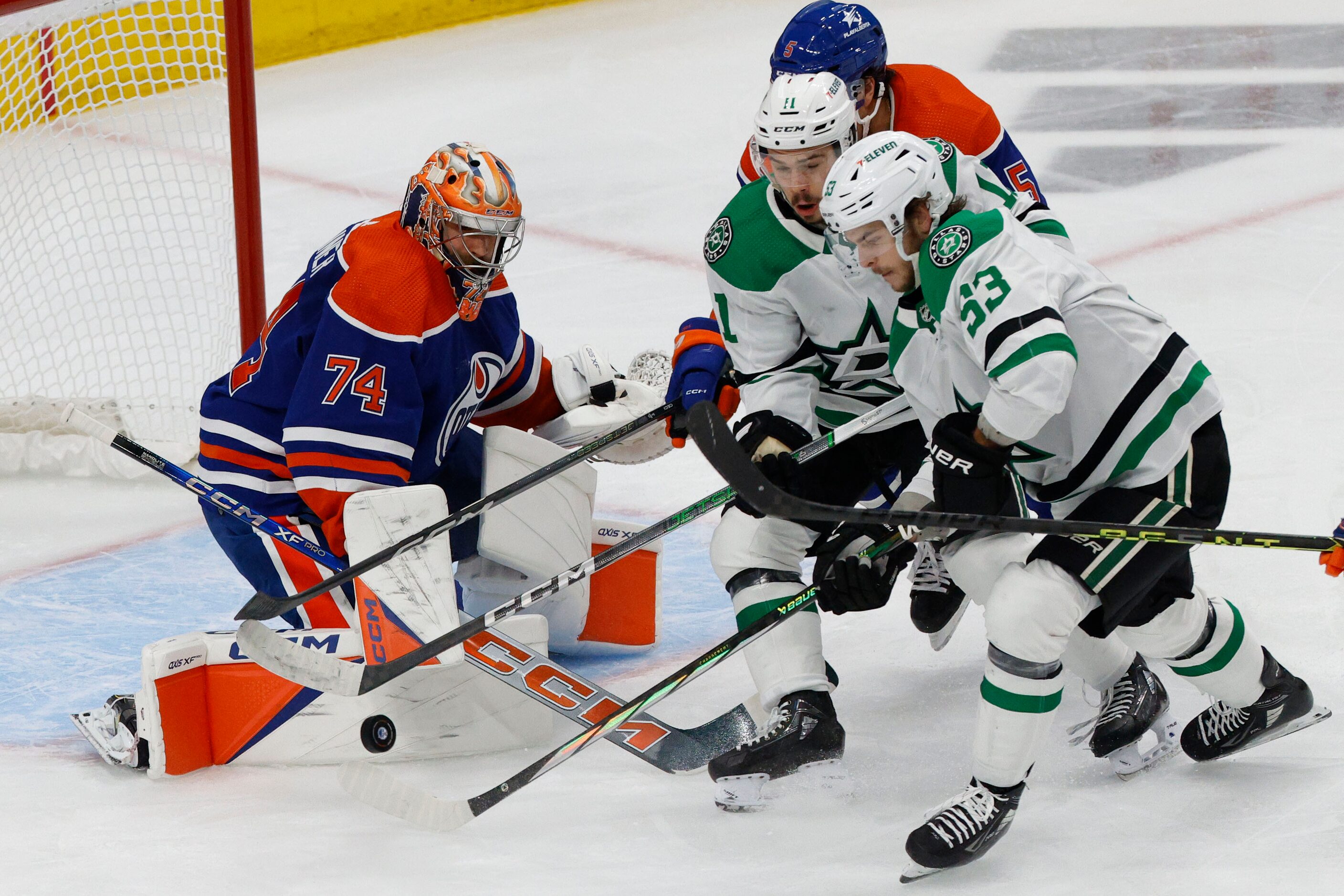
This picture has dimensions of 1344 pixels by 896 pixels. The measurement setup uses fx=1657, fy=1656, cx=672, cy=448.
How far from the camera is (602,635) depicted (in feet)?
10.5

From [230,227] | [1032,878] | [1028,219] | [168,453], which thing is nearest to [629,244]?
[230,227]

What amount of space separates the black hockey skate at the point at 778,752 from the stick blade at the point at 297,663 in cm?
58

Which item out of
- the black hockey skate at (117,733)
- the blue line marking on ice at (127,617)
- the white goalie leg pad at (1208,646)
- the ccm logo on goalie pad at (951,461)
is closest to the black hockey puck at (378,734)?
the black hockey skate at (117,733)

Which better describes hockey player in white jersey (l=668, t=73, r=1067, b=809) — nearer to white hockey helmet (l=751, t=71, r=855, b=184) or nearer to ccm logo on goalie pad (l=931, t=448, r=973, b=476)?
white hockey helmet (l=751, t=71, r=855, b=184)

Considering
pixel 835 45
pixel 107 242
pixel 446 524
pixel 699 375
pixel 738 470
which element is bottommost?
pixel 107 242

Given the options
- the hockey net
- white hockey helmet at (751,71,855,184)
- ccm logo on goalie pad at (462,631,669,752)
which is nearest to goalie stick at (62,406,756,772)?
ccm logo on goalie pad at (462,631,669,752)

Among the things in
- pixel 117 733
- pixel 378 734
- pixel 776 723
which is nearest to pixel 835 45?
pixel 776 723

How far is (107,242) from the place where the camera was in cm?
515

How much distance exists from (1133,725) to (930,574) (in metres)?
0.50

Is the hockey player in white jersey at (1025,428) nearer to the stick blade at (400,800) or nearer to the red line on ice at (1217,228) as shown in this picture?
the stick blade at (400,800)

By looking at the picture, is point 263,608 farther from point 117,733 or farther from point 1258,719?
point 1258,719

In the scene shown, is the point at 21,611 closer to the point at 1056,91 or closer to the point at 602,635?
the point at 602,635

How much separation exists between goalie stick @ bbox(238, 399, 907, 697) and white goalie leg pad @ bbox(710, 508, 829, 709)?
83 millimetres

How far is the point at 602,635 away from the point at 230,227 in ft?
8.07
